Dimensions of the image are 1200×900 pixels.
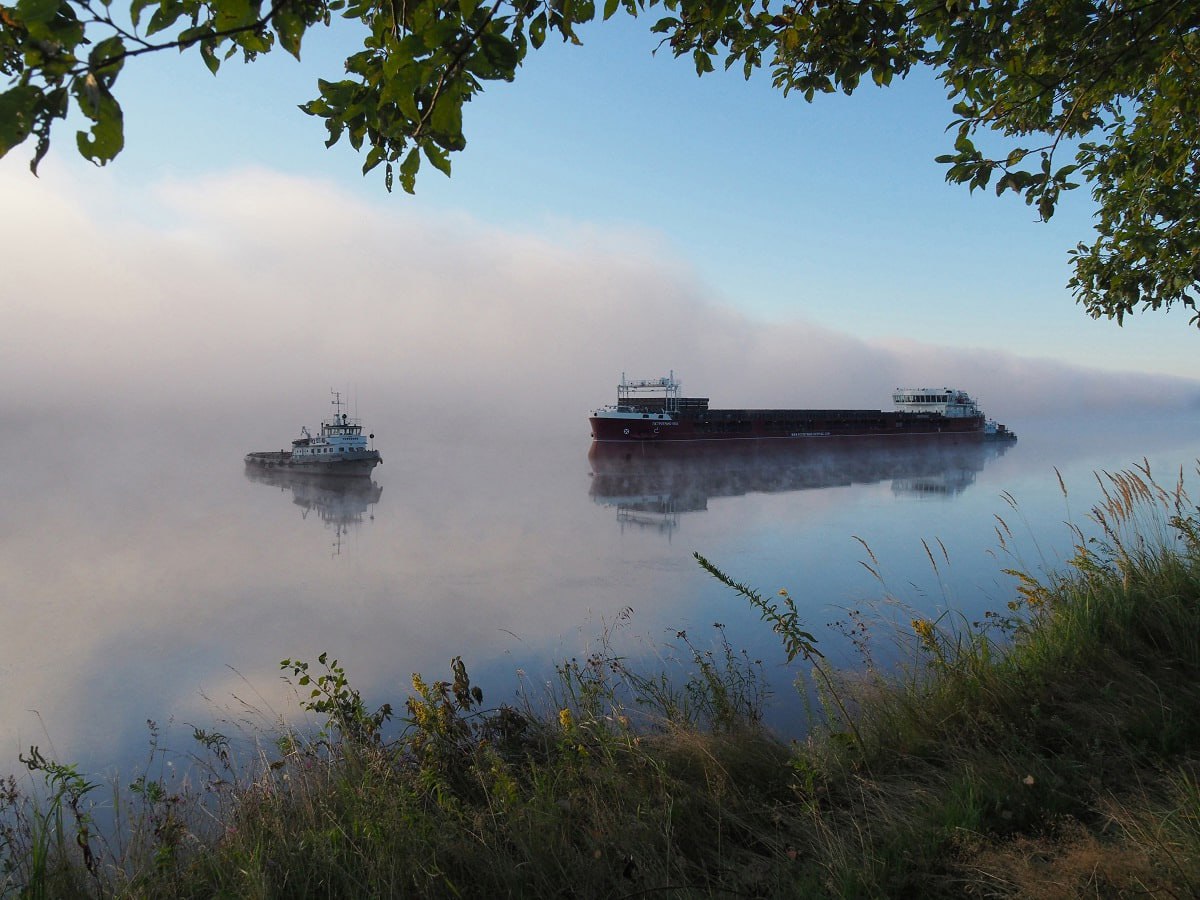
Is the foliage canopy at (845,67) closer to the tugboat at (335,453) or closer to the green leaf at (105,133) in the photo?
the green leaf at (105,133)

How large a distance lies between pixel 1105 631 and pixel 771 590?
7.61 m

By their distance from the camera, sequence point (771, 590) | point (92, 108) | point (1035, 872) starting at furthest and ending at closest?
point (771, 590) < point (1035, 872) < point (92, 108)

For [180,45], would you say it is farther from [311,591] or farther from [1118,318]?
[311,591]

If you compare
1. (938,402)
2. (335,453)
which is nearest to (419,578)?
(335,453)

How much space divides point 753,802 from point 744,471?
35.7m

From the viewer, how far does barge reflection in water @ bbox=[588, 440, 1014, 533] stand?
88.5ft

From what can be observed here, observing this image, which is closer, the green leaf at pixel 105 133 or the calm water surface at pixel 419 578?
the green leaf at pixel 105 133

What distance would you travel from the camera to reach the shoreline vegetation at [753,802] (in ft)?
8.36

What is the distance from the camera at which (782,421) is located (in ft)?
154

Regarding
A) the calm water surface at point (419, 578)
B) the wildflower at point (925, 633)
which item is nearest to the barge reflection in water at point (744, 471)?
the calm water surface at point (419, 578)

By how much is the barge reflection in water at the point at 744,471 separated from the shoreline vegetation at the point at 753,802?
624 inches

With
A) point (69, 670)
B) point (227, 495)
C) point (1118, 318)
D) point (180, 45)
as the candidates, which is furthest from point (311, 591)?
point (227, 495)

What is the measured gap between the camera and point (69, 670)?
384 inches

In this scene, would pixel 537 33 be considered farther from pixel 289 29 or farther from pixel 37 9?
pixel 37 9
